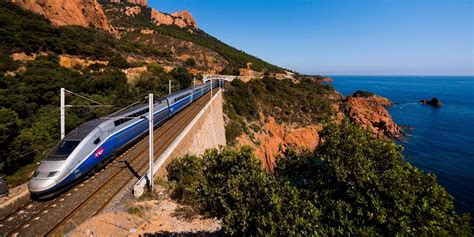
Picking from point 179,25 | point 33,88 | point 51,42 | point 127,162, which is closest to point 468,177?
point 127,162

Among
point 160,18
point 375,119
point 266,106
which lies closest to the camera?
point 266,106

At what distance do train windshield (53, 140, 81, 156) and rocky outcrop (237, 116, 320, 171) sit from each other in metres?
27.5

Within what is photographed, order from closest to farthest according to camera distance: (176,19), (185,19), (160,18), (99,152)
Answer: (99,152) → (160,18) → (176,19) → (185,19)

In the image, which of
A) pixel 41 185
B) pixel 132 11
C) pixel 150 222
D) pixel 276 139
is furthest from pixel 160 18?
pixel 150 222

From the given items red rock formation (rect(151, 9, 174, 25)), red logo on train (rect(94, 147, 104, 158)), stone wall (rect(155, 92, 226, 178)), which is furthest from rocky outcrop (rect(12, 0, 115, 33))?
red rock formation (rect(151, 9, 174, 25))

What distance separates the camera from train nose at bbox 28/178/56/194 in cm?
1108

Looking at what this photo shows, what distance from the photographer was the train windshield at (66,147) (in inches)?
476

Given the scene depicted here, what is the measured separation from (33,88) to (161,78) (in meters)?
21.3

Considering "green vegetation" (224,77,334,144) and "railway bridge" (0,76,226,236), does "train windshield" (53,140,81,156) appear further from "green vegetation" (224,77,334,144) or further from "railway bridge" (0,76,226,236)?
"green vegetation" (224,77,334,144)

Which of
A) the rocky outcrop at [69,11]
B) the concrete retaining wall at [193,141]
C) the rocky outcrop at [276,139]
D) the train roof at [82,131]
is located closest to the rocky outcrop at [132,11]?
the rocky outcrop at [69,11]

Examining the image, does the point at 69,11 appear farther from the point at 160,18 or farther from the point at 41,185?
the point at 160,18

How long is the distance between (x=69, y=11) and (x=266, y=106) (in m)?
→ 49.6

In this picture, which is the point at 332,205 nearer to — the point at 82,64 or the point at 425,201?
the point at 425,201

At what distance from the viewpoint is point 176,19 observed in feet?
456
